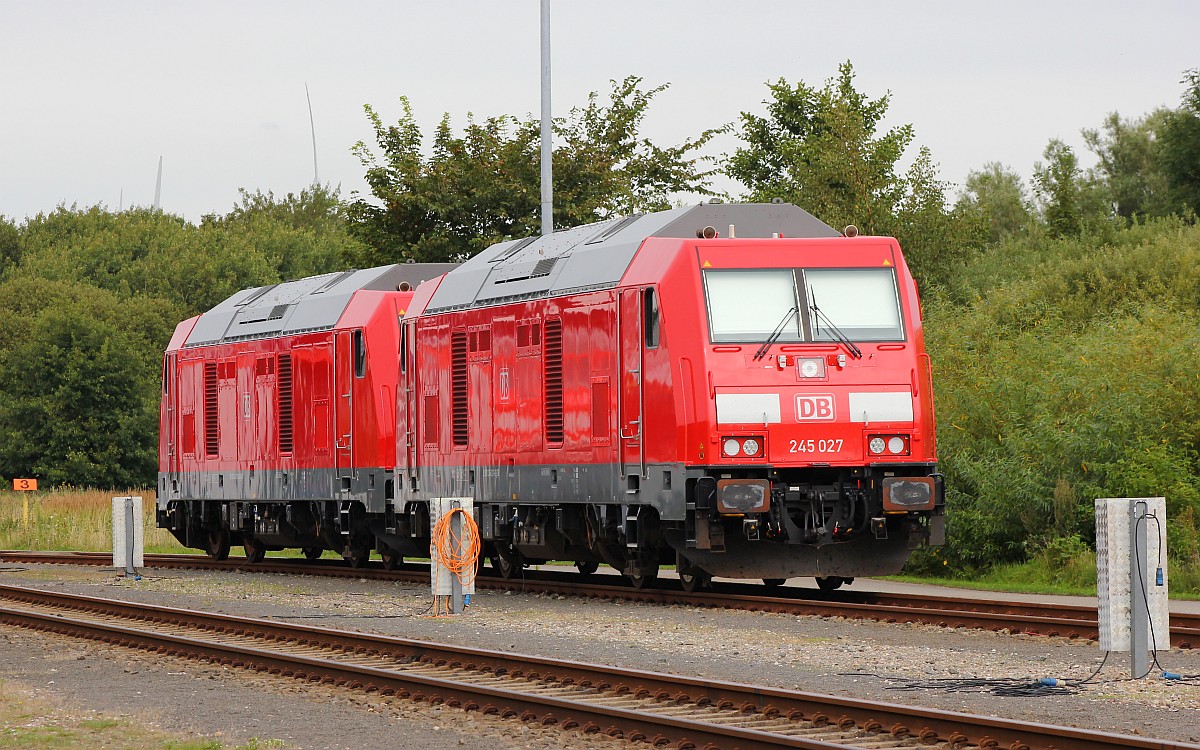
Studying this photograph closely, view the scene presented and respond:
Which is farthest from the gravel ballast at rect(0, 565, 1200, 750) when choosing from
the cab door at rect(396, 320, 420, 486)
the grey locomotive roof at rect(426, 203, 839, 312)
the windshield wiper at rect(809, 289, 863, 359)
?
the grey locomotive roof at rect(426, 203, 839, 312)

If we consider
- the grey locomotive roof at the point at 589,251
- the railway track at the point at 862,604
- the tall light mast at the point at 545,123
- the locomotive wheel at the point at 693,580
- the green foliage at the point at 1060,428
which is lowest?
the railway track at the point at 862,604

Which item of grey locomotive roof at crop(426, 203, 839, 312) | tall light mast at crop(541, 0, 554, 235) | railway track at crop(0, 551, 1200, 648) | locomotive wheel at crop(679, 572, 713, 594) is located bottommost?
railway track at crop(0, 551, 1200, 648)

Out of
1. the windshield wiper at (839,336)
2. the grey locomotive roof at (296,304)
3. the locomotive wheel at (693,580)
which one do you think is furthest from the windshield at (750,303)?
the grey locomotive roof at (296,304)

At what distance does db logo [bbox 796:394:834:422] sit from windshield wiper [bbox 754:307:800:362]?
0.59 m

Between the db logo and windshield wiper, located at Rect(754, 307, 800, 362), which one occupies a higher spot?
windshield wiper, located at Rect(754, 307, 800, 362)

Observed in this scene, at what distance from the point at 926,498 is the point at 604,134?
20199 millimetres

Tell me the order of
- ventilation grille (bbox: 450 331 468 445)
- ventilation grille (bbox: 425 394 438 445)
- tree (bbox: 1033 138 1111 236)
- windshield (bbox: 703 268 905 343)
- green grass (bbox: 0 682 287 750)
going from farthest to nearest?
tree (bbox: 1033 138 1111 236) → ventilation grille (bbox: 425 394 438 445) → ventilation grille (bbox: 450 331 468 445) → windshield (bbox: 703 268 905 343) → green grass (bbox: 0 682 287 750)

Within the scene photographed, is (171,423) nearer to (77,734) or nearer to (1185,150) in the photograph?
(77,734)

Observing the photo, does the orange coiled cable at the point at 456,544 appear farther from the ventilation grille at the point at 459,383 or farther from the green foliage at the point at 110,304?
the green foliage at the point at 110,304

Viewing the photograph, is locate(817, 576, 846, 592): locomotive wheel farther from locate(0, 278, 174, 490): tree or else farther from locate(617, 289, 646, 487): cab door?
locate(0, 278, 174, 490): tree

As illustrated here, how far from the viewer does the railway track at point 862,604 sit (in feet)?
50.9

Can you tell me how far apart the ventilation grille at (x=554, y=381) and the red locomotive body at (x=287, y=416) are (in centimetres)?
509

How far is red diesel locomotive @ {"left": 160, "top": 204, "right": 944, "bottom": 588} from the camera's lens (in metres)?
18.0

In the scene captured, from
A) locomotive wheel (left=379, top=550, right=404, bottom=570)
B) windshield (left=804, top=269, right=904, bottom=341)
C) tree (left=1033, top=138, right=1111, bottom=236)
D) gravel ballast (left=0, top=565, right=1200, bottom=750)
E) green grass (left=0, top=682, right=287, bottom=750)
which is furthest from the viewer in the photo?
tree (left=1033, top=138, right=1111, bottom=236)
